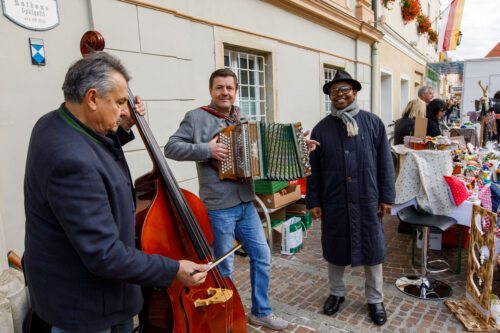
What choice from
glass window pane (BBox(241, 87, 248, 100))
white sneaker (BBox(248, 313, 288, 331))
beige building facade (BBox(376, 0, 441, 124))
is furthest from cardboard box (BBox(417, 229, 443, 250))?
beige building facade (BBox(376, 0, 441, 124))

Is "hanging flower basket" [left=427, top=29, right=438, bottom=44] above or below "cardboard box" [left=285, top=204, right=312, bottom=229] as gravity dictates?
above

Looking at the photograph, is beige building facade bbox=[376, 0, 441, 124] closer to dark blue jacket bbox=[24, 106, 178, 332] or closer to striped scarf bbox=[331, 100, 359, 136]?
striped scarf bbox=[331, 100, 359, 136]

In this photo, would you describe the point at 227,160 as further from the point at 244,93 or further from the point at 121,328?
the point at 244,93

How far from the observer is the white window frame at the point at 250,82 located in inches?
214

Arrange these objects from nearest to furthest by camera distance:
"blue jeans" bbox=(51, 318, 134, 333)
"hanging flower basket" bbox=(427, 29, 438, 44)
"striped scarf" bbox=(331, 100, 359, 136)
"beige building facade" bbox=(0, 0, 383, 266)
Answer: "blue jeans" bbox=(51, 318, 134, 333), "beige building facade" bbox=(0, 0, 383, 266), "striped scarf" bbox=(331, 100, 359, 136), "hanging flower basket" bbox=(427, 29, 438, 44)

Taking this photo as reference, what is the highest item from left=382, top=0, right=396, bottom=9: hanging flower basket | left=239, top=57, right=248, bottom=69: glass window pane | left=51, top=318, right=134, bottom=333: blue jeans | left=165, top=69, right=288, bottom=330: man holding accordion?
left=382, top=0, right=396, bottom=9: hanging flower basket

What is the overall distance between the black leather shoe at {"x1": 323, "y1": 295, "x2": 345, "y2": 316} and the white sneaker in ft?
1.44

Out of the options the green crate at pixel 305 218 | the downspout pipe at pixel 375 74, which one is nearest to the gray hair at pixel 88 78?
the green crate at pixel 305 218

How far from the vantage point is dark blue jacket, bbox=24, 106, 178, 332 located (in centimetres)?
120

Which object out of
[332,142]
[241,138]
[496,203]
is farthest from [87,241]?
[496,203]

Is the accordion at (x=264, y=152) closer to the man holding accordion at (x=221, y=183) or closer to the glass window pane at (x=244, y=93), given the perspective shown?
the man holding accordion at (x=221, y=183)

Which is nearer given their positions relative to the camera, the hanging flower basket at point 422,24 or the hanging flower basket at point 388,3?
the hanging flower basket at point 388,3

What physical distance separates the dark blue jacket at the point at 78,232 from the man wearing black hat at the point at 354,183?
72.8 inches

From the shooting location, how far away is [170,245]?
1.95m
